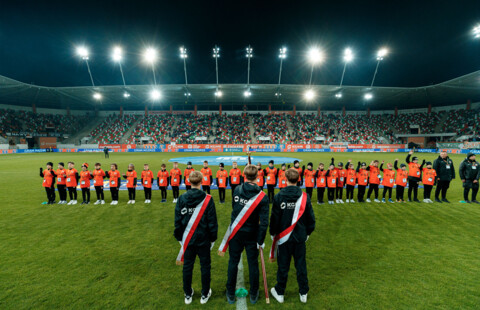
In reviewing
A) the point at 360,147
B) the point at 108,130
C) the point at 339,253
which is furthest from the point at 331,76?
the point at 108,130

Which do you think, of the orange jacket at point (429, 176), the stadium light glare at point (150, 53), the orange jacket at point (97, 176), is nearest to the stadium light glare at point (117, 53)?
the stadium light glare at point (150, 53)

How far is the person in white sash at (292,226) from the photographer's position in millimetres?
3307

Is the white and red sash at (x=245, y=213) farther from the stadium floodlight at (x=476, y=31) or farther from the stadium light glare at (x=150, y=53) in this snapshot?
the stadium floodlight at (x=476, y=31)

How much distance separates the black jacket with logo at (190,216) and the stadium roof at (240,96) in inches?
1526

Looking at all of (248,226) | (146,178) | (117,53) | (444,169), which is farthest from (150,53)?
(444,169)

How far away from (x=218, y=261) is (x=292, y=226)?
2.36m

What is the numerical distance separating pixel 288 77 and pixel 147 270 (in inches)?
1883

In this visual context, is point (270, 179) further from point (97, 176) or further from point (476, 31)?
point (476, 31)

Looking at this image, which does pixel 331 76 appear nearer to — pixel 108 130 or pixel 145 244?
pixel 145 244

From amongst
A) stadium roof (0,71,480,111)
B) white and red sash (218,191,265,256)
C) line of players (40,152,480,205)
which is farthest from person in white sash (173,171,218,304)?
stadium roof (0,71,480,111)

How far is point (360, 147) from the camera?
140 ft

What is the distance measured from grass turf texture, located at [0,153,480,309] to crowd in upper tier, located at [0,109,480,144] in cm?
3815

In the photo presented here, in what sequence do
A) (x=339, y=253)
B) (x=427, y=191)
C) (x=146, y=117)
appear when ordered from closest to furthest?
A: (x=339, y=253) → (x=427, y=191) → (x=146, y=117)

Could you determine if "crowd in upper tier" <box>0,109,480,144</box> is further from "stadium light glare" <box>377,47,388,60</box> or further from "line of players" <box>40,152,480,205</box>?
"line of players" <box>40,152,480,205</box>
